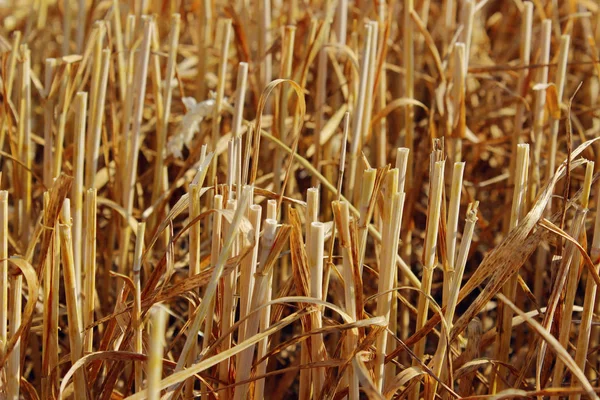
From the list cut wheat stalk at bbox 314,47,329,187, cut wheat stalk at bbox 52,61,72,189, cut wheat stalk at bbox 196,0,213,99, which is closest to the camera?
cut wheat stalk at bbox 52,61,72,189

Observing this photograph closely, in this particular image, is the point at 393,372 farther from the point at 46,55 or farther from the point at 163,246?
the point at 46,55

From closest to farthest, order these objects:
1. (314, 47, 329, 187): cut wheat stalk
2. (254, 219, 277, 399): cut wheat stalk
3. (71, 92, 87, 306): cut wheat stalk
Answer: (254, 219, 277, 399): cut wheat stalk → (71, 92, 87, 306): cut wheat stalk → (314, 47, 329, 187): cut wheat stalk

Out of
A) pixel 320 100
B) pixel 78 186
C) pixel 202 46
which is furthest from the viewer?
pixel 202 46

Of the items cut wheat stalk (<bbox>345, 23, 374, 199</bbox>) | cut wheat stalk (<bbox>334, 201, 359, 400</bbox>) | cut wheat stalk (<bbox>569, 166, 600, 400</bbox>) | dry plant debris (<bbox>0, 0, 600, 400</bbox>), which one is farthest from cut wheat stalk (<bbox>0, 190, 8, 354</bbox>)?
cut wheat stalk (<bbox>569, 166, 600, 400</bbox>)

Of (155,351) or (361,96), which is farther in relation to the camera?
(361,96)

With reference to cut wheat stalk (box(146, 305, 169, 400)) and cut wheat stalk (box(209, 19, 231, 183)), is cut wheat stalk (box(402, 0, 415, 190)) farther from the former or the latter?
cut wheat stalk (box(146, 305, 169, 400))

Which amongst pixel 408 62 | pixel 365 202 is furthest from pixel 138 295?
pixel 408 62

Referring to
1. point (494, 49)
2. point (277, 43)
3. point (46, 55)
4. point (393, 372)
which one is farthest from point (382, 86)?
point (46, 55)

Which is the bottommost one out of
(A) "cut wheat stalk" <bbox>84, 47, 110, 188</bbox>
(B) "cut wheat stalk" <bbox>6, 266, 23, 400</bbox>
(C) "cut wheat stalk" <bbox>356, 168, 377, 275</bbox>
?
(B) "cut wheat stalk" <bbox>6, 266, 23, 400</bbox>

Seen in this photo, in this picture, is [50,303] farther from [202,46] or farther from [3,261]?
[202,46]
